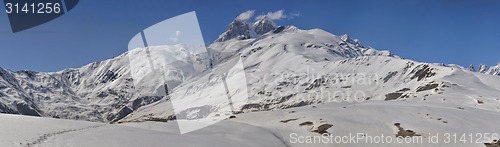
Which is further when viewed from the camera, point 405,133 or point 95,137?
point 405,133

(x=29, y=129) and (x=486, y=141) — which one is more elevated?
(x=29, y=129)

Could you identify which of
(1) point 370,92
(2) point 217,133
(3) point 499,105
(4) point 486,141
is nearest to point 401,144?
(4) point 486,141

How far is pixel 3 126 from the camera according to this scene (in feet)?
98.3

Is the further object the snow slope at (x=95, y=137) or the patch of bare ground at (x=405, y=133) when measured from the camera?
the patch of bare ground at (x=405, y=133)

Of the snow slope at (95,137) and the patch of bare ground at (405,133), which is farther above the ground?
the snow slope at (95,137)

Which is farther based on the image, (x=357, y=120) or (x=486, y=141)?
(x=357, y=120)

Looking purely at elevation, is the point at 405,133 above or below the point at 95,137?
below

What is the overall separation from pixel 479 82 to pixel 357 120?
10194 centimetres

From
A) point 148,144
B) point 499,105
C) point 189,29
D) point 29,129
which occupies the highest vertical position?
point 189,29

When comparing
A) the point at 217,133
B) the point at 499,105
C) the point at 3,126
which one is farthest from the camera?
the point at 499,105

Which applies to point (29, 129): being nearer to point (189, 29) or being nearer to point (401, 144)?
point (189, 29)

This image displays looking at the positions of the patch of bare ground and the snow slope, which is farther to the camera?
the patch of bare ground

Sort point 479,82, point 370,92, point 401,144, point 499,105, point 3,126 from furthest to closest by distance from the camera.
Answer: point 370,92, point 479,82, point 499,105, point 401,144, point 3,126

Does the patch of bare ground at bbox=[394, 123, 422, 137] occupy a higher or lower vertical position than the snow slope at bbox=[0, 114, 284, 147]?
lower
